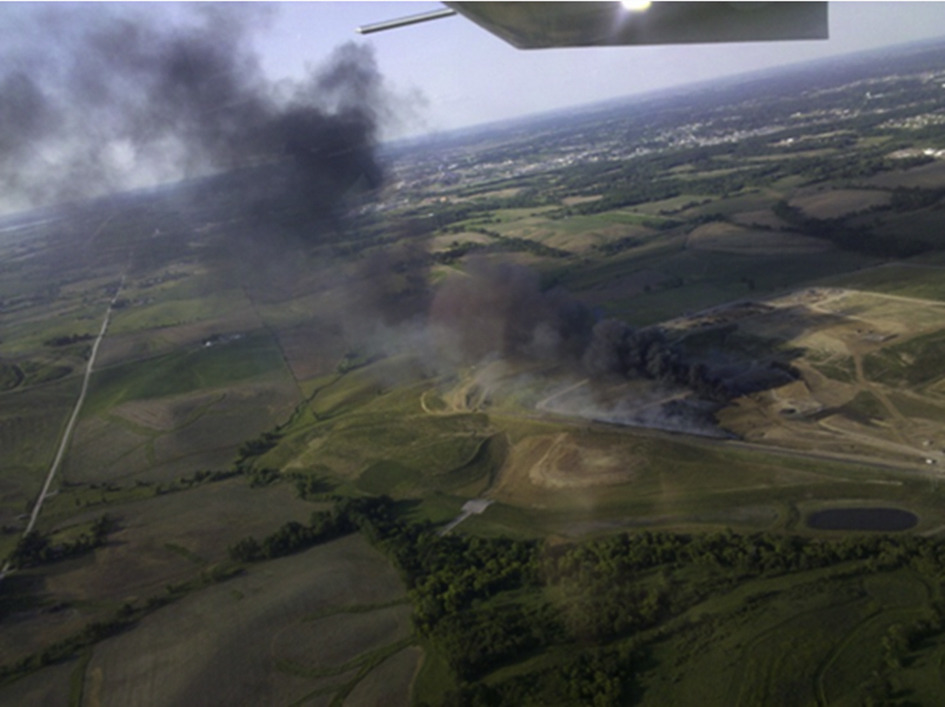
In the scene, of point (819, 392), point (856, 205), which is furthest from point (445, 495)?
point (856, 205)

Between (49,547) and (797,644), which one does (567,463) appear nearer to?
(797,644)

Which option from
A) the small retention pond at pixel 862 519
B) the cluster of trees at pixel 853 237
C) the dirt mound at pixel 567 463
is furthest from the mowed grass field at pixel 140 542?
the cluster of trees at pixel 853 237

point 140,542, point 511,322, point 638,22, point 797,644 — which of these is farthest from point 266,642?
point 511,322

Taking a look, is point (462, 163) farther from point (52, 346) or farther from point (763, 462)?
point (763, 462)

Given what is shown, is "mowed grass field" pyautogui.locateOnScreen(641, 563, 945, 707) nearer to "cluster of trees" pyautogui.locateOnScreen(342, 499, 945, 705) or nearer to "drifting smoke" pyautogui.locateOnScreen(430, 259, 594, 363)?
"cluster of trees" pyautogui.locateOnScreen(342, 499, 945, 705)

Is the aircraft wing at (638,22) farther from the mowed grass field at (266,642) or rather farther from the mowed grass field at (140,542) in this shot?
the mowed grass field at (140,542)

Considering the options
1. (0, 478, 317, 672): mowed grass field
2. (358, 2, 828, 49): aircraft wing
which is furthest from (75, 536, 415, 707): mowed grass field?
(358, 2, 828, 49): aircraft wing
